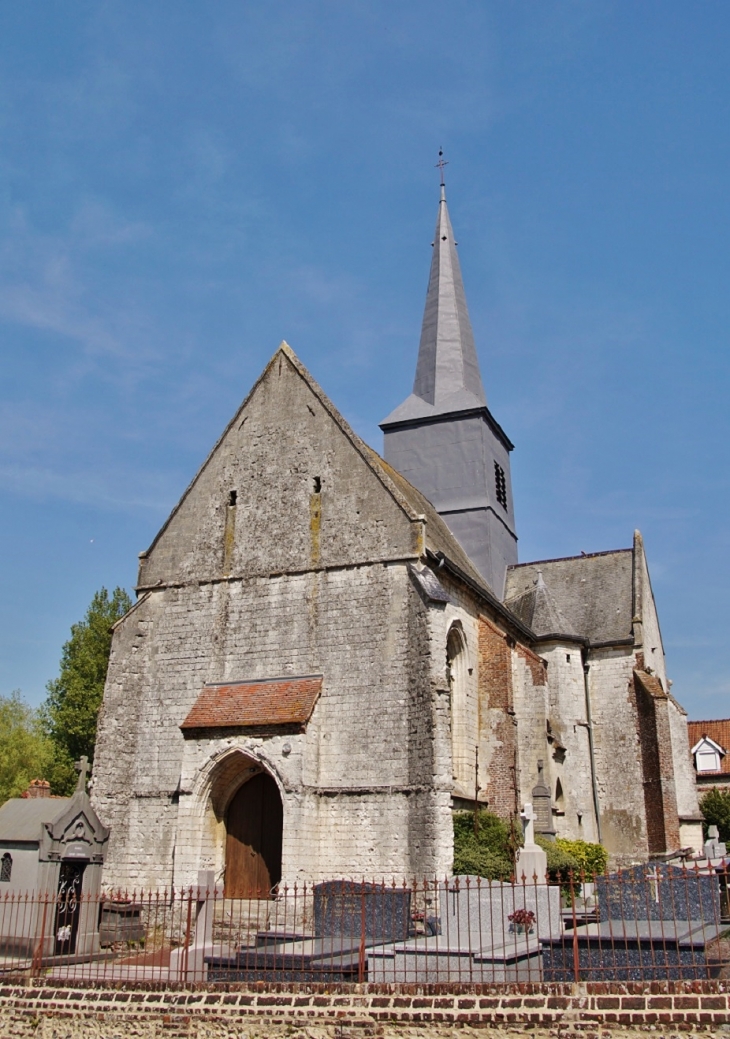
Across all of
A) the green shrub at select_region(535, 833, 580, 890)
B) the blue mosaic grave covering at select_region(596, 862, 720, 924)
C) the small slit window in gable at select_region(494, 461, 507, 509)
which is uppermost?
the small slit window in gable at select_region(494, 461, 507, 509)

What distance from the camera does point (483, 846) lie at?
1722cm

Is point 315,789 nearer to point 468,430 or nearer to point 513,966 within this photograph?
point 513,966

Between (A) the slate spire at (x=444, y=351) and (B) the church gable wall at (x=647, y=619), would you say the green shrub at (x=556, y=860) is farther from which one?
(A) the slate spire at (x=444, y=351)

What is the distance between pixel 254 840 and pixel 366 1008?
8837 mm

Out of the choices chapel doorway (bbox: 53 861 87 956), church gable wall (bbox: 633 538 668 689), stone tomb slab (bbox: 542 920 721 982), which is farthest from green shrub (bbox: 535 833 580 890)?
chapel doorway (bbox: 53 861 87 956)

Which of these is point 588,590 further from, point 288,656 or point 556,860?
point 288,656

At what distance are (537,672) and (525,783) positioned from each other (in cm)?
289

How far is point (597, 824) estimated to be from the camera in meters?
24.3

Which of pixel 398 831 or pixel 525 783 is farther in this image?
pixel 525 783

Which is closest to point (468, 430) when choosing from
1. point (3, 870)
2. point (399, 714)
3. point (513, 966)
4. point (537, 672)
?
point (537, 672)

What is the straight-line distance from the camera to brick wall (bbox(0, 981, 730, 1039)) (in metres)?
8.08

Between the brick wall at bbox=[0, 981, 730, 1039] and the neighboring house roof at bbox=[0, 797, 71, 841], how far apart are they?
625 cm

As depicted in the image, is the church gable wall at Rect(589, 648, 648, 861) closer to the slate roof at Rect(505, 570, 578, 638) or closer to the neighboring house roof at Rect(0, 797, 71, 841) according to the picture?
the slate roof at Rect(505, 570, 578, 638)

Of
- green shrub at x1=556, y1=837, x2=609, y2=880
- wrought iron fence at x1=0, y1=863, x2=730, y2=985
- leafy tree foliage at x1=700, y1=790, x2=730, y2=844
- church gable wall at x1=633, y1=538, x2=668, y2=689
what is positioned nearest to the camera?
wrought iron fence at x1=0, y1=863, x2=730, y2=985
